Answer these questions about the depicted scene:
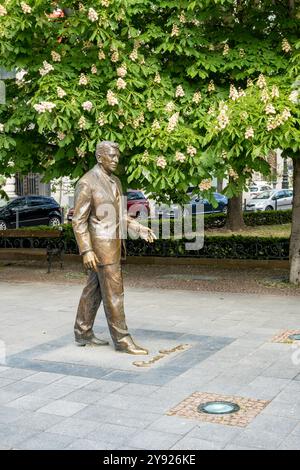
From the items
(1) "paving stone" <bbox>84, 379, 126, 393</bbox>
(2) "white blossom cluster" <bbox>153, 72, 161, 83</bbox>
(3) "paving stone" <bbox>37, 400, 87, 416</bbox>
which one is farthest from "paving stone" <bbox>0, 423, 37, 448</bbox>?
(2) "white blossom cluster" <bbox>153, 72, 161, 83</bbox>

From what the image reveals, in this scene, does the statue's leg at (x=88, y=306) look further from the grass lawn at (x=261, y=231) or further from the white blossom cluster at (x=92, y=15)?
the grass lawn at (x=261, y=231)

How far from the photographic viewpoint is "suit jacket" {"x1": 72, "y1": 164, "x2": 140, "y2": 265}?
328 inches

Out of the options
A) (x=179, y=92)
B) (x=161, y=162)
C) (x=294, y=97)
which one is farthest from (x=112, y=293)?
(x=179, y=92)

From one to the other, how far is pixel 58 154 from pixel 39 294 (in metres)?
2.73

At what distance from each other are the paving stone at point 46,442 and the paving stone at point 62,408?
22.0 inches

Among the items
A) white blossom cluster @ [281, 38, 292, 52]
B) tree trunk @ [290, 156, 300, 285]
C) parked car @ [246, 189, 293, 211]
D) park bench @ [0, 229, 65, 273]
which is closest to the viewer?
white blossom cluster @ [281, 38, 292, 52]

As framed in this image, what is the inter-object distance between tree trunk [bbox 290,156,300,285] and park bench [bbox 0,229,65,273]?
6411 mm

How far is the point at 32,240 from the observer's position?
1950 centimetres

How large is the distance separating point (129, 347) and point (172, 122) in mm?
4788

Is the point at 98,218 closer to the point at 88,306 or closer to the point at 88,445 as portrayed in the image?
the point at 88,306

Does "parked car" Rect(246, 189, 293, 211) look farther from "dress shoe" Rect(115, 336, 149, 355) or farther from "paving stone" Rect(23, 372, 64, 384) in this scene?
"paving stone" Rect(23, 372, 64, 384)

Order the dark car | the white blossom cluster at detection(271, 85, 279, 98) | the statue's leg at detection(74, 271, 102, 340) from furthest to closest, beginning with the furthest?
1. the dark car
2. the white blossom cluster at detection(271, 85, 279, 98)
3. the statue's leg at detection(74, 271, 102, 340)

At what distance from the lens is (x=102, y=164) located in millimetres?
8500

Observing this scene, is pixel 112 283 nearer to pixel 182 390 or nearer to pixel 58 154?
pixel 182 390
